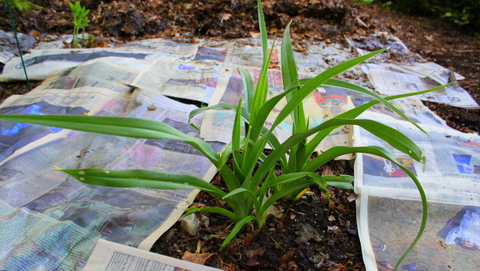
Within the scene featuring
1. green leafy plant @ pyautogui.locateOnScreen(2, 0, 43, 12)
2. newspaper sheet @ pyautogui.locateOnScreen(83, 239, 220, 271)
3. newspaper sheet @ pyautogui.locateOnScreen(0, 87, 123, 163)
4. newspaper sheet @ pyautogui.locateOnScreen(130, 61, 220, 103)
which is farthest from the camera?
green leafy plant @ pyautogui.locateOnScreen(2, 0, 43, 12)

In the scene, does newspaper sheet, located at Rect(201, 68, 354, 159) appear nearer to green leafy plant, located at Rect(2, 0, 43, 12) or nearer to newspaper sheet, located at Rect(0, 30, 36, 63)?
newspaper sheet, located at Rect(0, 30, 36, 63)

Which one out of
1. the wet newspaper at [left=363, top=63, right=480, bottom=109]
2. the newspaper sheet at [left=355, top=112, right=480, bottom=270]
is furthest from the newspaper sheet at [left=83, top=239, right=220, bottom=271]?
the wet newspaper at [left=363, top=63, right=480, bottom=109]

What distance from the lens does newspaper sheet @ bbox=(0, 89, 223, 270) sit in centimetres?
71

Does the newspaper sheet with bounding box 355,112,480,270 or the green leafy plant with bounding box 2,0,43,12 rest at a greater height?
the green leafy plant with bounding box 2,0,43,12

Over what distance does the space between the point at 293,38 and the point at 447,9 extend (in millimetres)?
1548

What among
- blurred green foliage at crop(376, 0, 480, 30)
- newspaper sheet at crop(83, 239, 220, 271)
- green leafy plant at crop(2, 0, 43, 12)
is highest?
blurred green foliage at crop(376, 0, 480, 30)

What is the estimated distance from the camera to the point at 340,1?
238 centimetres

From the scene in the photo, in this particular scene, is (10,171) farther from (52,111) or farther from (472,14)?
(472,14)

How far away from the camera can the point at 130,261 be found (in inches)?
27.0

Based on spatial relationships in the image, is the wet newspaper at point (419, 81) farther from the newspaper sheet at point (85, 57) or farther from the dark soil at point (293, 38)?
the newspaper sheet at point (85, 57)

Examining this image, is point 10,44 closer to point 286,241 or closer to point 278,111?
point 278,111

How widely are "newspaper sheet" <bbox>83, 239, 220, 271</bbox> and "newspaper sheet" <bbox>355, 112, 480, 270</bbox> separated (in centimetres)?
43

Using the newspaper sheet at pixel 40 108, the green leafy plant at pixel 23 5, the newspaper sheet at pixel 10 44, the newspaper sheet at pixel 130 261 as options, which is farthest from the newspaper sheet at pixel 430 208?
the green leafy plant at pixel 23 5

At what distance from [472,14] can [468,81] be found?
1142 mm
